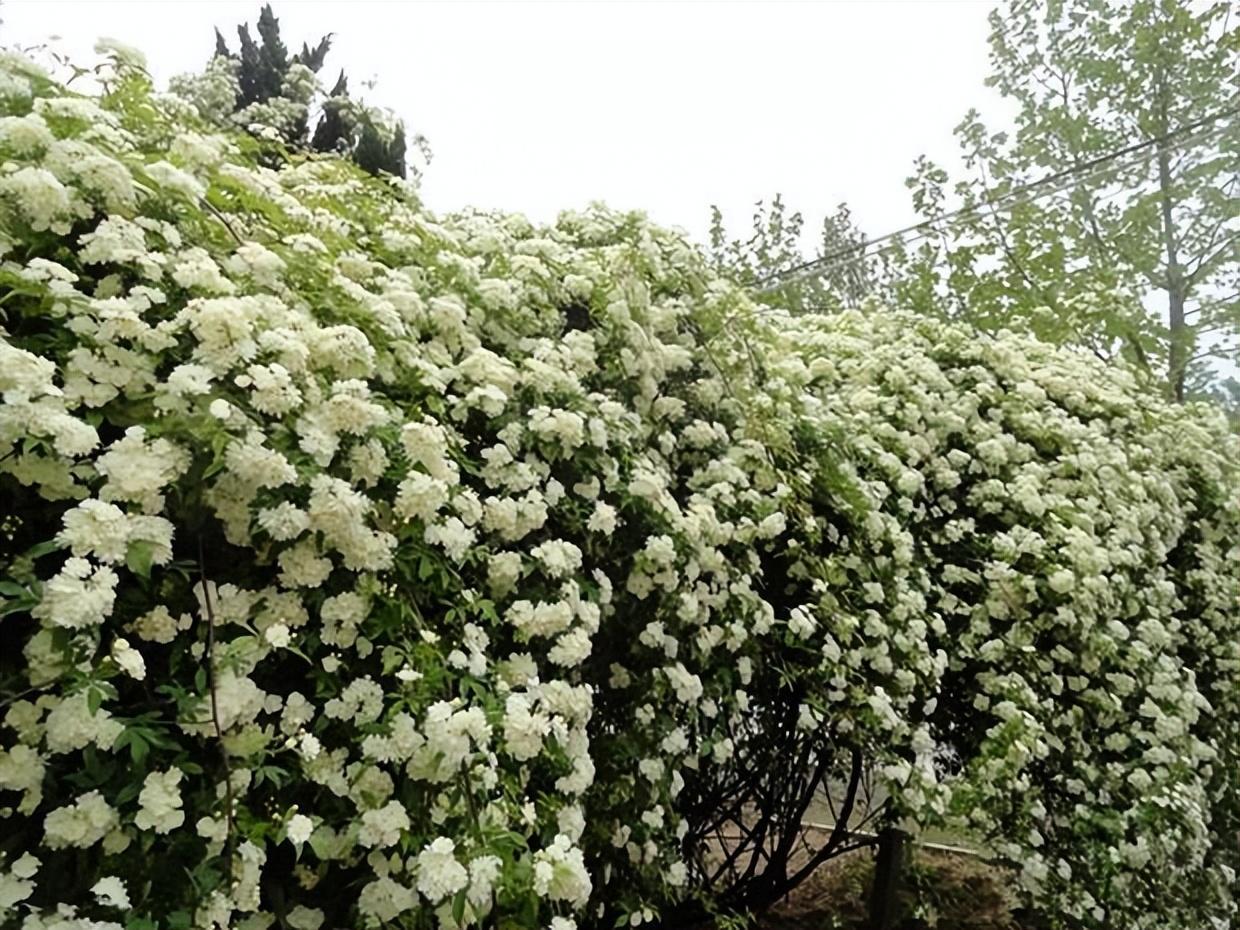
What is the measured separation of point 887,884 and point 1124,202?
8.92 meters

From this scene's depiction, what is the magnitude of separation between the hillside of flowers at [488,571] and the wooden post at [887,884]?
37 centimetres

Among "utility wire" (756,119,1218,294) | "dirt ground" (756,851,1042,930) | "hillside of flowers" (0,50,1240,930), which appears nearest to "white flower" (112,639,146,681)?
"hillside of flowers" (0,50,1240,930)

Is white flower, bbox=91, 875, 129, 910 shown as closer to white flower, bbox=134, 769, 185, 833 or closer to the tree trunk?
white flower, bbox=134, 769, 185, 833

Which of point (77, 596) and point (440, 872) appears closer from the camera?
point (77, 596)

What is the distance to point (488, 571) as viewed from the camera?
1769 millimetres

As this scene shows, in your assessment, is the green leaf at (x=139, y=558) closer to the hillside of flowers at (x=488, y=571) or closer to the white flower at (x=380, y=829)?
the hillside of flowers at (x=488, y=571)

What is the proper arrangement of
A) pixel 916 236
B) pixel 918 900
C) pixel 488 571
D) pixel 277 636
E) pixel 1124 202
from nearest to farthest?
pixel 277 636
pixel 488 571
pixel 918 900
pixel 916 236
pixel 1124 202

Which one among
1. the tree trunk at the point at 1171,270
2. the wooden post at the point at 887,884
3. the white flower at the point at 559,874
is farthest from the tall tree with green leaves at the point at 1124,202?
the white flower at the point at 559,874

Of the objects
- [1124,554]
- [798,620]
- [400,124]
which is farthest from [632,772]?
[400,124]

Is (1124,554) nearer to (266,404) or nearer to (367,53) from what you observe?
(266,404)

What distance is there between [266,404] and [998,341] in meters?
3.31

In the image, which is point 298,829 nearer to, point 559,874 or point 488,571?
point 559,874

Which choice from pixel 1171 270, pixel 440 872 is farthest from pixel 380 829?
pixel 1171 270

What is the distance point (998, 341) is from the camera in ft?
13.0
